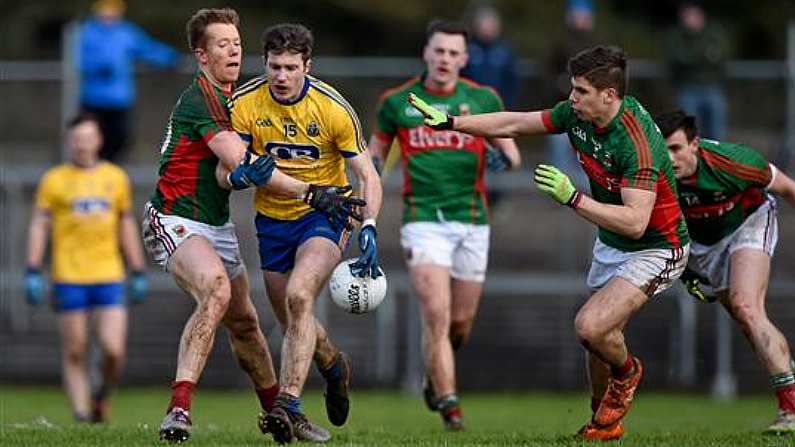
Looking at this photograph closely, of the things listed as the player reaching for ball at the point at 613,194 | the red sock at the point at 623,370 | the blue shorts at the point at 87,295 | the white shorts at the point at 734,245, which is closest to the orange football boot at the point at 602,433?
the player reaching for ball at the point at 613,194

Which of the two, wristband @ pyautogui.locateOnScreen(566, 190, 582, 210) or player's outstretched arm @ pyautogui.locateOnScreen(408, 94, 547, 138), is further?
player's outstretched arm @ pyautogui.locateOnScreen(408, 94, 547, 138)

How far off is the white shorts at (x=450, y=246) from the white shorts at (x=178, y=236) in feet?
7.47

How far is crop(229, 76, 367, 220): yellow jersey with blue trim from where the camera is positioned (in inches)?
412

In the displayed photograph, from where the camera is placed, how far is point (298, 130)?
1046cm

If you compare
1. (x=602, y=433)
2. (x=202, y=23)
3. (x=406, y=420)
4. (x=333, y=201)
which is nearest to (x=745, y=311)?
(x=602, y=433)

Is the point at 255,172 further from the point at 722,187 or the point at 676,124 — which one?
the point at 722,187

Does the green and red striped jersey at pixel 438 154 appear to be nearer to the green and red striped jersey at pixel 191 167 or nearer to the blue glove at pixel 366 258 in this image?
the green and red striped jersey at pixel 191 167

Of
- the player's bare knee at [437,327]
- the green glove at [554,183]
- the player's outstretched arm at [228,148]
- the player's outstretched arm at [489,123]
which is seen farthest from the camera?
the player's bare knee at [437,327]

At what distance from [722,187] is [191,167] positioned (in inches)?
135

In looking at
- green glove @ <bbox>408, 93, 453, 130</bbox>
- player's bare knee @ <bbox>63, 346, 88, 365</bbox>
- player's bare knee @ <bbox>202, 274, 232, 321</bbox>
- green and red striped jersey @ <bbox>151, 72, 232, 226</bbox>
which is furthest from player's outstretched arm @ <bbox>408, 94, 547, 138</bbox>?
player's bare knee @ <bbox>63, 346, 88, 365</bbox>

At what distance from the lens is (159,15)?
95.0ft

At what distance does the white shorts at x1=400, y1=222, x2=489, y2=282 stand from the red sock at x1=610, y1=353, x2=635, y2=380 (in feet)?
8.62

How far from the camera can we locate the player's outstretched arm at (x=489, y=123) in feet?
34.4

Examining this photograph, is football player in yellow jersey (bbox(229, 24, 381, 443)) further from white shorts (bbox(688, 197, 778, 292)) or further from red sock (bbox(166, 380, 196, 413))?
white shorts (bbox(688, 197, 778, 292))
